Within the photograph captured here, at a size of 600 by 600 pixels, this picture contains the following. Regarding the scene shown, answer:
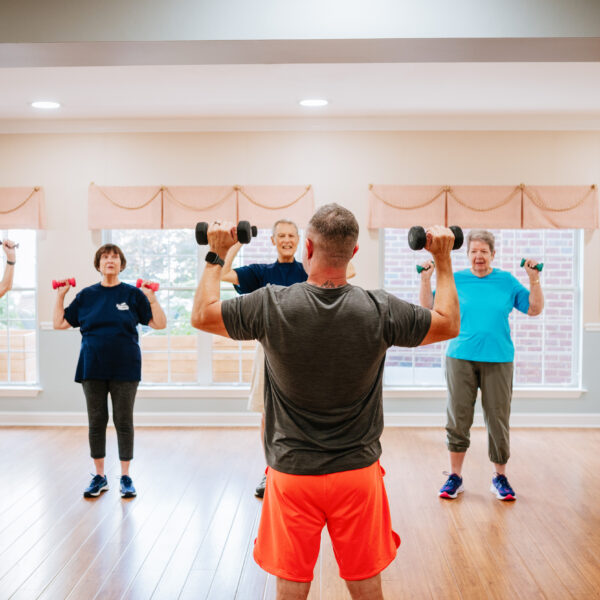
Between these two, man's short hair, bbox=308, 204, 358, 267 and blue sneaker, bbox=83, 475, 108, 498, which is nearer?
man's short hair, bbox=308, 204, 358, 267

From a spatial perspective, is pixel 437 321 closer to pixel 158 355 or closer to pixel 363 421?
pixel 363 421

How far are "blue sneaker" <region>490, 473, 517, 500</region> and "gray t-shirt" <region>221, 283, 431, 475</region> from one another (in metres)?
2.21

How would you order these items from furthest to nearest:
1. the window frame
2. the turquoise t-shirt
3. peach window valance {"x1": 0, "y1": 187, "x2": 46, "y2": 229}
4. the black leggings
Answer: the window frame, peach window valance {"x1": 0, "y1": 187, "x2": 46, "y2": 229}, the black leggings, the turquoise t-shirt

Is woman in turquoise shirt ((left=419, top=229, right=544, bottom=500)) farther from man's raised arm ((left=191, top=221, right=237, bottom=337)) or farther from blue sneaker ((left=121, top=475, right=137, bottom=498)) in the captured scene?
man's raised arm ((left=191, top=221, right=237, bottom=337))

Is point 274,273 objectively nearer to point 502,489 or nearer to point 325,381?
point 502,489

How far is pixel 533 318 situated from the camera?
535 cm

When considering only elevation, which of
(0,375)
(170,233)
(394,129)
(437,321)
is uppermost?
(394,129)

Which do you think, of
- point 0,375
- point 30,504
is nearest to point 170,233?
point 0,375

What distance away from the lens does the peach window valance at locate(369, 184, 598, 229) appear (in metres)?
5.11

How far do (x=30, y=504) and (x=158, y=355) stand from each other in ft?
7.13

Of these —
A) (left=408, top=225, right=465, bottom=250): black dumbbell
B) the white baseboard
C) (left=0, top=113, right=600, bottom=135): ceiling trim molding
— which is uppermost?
(left=0, top=113, right=600, bottom=135): ceiling trim molding

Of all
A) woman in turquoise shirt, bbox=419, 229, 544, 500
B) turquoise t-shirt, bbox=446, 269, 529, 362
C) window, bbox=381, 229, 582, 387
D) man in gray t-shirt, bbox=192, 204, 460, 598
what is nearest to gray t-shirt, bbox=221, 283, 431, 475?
man in gray t-shirt, bbox=192, 204, 460, 598

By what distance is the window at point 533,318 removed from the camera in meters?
5.31

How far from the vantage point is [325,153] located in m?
5.21
